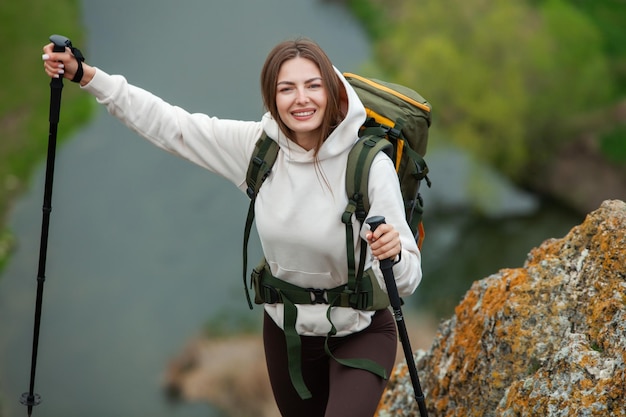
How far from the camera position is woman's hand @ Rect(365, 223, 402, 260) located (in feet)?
13.6

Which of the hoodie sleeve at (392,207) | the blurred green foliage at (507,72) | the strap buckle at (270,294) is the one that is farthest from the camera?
the blurred green foliage at (507,72)

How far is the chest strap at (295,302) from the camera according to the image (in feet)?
14.9

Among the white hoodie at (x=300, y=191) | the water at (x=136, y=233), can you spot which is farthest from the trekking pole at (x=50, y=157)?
the water at (x=136, y=233)

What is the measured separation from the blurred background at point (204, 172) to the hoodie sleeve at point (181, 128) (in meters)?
16.9

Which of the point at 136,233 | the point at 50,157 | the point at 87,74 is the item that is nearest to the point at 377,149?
the point at 87,74

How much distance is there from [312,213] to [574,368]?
5.14 feet

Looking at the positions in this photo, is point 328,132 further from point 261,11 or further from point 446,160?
point 261,11

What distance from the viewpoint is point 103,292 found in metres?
24.8

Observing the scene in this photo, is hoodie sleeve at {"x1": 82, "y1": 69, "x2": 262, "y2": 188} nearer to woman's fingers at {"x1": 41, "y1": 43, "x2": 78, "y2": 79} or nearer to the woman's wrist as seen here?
the woman's wrist

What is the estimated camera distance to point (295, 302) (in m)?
4.65

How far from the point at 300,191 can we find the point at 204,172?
979 inches

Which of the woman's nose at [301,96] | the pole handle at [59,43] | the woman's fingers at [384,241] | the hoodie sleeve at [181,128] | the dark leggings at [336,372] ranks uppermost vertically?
the pole handle at [59,43]

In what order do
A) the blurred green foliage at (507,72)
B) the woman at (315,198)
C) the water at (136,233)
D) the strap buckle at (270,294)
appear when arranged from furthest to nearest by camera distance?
the blurred green foliage at (507,72) < the water at (136,233) < the strap buckle at (270,294) < the woman at (315,198)

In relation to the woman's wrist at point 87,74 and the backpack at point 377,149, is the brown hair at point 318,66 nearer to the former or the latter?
the backpack at point 377,149
